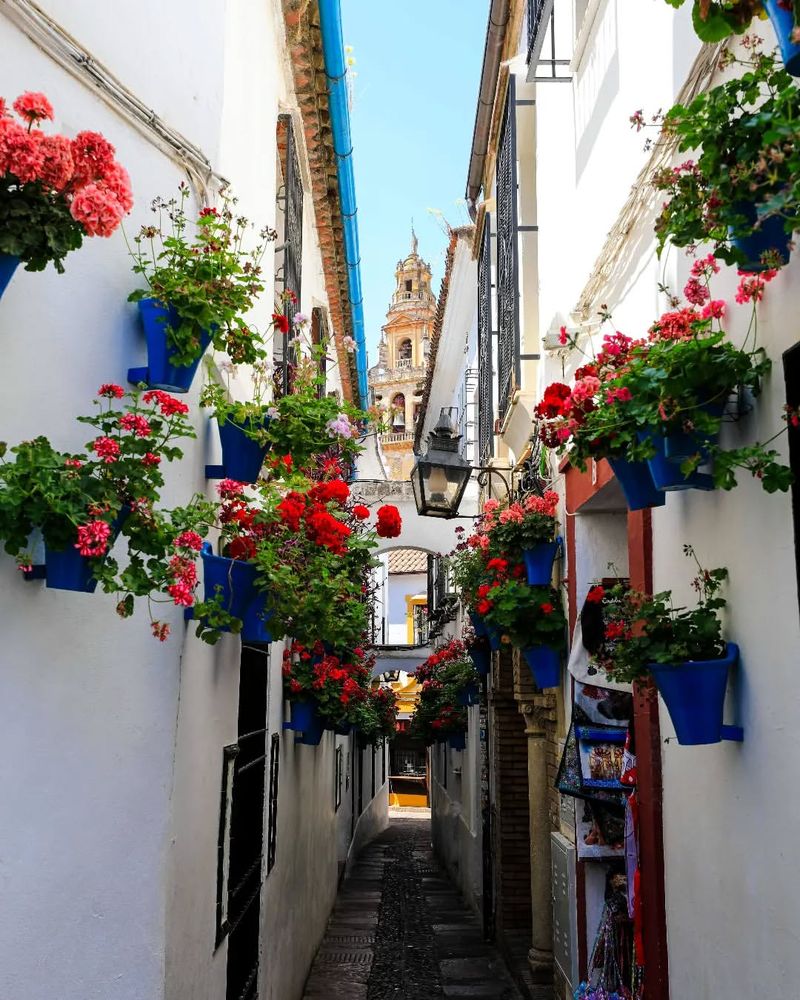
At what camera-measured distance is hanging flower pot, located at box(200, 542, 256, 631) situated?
15.0 ft

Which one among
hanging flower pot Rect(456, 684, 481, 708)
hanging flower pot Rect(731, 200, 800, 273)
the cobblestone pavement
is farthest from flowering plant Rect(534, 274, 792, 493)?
hanging flower pot Rect(456, 684, 481, 708)

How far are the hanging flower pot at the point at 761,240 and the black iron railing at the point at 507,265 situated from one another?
584cm

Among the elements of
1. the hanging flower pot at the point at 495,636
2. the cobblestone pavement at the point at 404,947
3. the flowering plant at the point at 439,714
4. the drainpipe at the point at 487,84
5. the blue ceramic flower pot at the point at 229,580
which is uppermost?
the drainpipe at the point at 487,84

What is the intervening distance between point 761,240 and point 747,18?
1.76ft

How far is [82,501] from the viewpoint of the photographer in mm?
3086

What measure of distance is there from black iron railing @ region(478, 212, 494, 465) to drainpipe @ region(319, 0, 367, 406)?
1.54 metres

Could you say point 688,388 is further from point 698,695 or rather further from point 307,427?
point 307,427

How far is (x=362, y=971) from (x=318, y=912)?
3.82 feet

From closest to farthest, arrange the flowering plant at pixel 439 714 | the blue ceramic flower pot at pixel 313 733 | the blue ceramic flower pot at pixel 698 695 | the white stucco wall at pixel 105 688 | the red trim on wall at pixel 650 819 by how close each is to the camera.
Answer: the blue ceramic flower pot at pixel 698 695, the white stucco wall at pixel 105 688, the red trim on wall at pixel 650 819, the blue ceramic flower pot at pixel 313 733, the flowering plant at pixel 439 714

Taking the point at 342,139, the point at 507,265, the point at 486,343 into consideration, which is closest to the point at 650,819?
the point at 507,265

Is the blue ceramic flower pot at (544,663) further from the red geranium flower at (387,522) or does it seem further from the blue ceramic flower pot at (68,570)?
the blue ceramic flower pot at (68,570)

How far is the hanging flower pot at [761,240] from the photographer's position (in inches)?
98.4

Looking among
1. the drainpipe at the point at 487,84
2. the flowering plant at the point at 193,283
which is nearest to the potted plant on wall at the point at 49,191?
the flowering plant at the point at 193,283

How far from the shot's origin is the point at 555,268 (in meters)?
7.51
